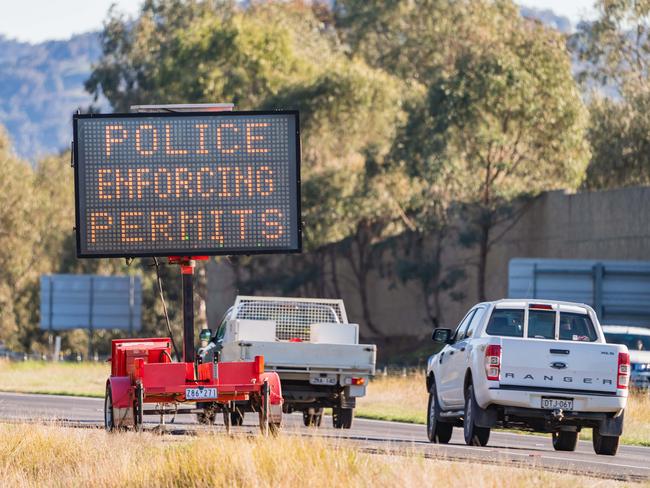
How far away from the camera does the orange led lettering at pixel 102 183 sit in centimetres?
2003

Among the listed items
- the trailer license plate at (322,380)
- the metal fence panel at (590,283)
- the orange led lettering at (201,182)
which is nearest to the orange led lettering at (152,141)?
the orange led lettering at (201,182)

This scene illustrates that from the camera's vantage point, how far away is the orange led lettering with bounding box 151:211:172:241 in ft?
65.7

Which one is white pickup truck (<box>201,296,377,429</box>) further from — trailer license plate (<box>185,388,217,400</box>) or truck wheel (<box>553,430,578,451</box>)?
trailer license plate (<box>185,388,217,400</box>)

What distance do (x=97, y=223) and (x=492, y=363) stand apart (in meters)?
4.98

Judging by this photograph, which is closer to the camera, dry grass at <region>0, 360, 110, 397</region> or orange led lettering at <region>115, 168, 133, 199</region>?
orange led lettering at <region>115, 168, 133, 199</region>

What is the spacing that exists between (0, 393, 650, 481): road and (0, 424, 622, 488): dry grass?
1.07m

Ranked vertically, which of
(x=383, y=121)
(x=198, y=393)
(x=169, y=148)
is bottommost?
(x=198, y=393)

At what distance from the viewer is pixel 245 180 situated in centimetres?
2016

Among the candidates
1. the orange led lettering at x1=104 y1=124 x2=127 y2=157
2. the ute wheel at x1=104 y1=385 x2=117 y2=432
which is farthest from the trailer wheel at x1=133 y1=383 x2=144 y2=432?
the orange led lettering at x1=104 y1=124 x2=127 y2=157

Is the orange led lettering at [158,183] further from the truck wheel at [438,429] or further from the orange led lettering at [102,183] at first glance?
the truck wheel at [438,429]

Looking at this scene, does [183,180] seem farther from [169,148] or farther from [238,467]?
[238,467]

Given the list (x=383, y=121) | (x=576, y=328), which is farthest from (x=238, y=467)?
(x=383, y=121)

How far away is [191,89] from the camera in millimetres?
63656

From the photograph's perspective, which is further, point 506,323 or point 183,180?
point 506,323
